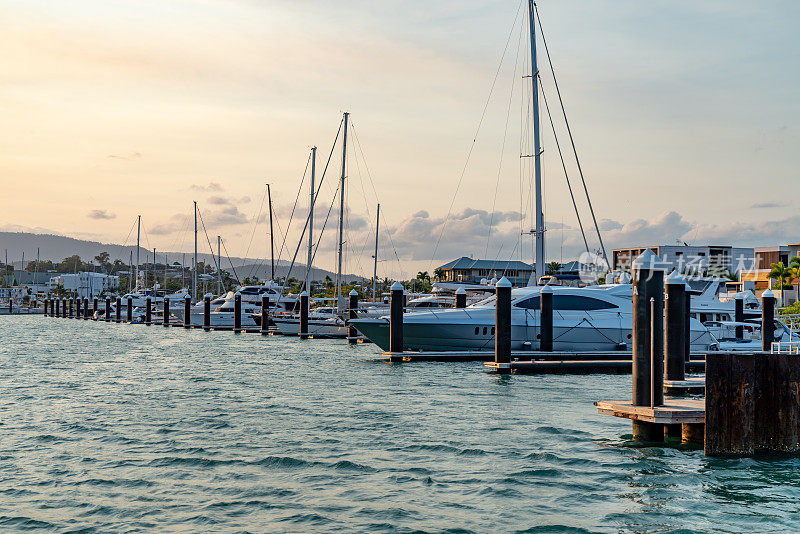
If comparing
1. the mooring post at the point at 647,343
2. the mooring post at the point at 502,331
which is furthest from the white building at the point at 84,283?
the mooring post at the point at 647,343

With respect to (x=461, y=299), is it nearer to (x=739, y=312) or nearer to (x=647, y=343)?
(x=739, y=312)

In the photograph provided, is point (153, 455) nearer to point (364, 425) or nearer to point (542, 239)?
point (364, 425)

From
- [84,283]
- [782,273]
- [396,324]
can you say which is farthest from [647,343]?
[84,283]

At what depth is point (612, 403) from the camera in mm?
14664

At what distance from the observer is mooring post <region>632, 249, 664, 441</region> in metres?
14.2

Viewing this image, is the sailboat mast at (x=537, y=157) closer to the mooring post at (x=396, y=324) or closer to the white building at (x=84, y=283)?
the mooring post at (x=396, y=324)

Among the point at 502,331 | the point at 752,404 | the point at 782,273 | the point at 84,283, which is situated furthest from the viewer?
the point at 84,283

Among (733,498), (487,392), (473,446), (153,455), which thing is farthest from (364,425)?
(733,498)

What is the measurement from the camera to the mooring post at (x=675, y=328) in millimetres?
17516

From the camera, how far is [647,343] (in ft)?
47.4

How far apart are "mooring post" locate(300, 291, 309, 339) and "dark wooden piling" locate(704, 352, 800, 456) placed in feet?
112

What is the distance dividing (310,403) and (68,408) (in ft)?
19.6

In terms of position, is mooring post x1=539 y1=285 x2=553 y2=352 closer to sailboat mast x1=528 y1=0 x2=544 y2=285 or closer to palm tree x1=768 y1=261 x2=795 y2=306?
sailboat mast x1=528 y1=0 x2=544 y2=285

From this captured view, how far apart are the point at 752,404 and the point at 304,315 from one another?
34.9 metres
